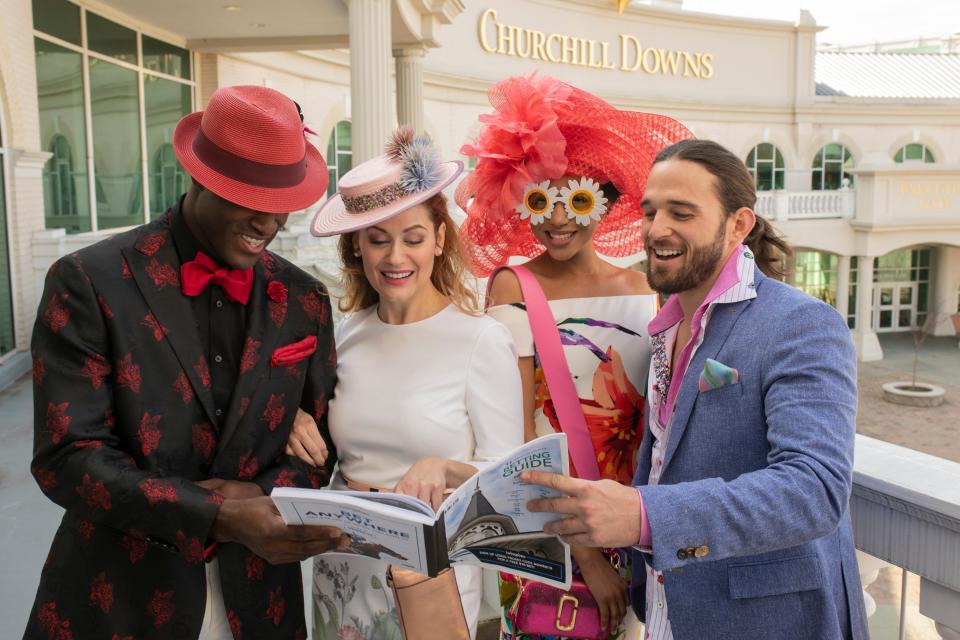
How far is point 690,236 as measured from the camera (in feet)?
5.60

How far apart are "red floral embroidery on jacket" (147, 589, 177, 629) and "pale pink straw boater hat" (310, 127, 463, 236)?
0.87m

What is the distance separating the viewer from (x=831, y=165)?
28.1m

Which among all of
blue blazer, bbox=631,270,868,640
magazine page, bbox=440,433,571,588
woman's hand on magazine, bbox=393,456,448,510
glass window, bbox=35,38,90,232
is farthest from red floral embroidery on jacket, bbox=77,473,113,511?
glass window, bbox=35,38,90,232

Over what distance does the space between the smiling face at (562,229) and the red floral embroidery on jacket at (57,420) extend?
4.29 ft

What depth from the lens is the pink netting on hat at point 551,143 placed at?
2.33 metres

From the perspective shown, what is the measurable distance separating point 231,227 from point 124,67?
37.7 feet

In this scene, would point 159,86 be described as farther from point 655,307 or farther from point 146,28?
point 655,307

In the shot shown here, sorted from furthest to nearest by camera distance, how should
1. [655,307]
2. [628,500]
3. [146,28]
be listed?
[146,28], [655,307], [628,500]

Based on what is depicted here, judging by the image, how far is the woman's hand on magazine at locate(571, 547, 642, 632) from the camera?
2.13 metres

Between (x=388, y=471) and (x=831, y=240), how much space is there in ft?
77.9

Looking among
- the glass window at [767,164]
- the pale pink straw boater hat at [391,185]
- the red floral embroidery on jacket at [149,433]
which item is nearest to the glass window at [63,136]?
the pale pink straw boater hat at [391,185]

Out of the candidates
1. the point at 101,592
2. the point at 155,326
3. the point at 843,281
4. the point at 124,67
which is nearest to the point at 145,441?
the point at 155,326

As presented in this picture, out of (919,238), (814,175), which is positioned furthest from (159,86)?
(814,175)

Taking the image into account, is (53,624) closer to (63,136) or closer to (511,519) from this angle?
(511,519)
